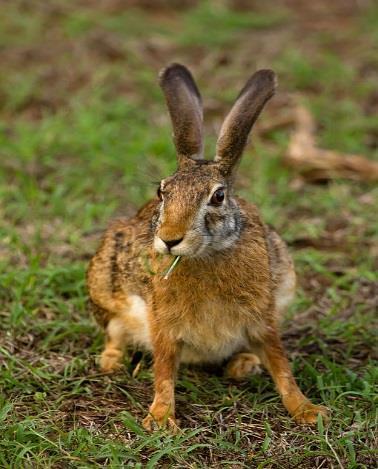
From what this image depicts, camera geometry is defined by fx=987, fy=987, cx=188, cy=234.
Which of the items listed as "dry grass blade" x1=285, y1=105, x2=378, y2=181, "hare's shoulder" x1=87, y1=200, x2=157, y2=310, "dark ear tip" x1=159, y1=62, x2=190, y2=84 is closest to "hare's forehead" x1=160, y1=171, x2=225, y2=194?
"hare's shoulder" x1=87, y1=200, x2=157, y2=310

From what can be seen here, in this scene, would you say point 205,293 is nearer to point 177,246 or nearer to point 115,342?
point 177,246

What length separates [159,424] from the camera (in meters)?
4.44

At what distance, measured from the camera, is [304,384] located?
197 inches

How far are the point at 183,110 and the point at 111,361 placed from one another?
1.34 meters

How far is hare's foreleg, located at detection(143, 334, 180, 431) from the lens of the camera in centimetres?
456

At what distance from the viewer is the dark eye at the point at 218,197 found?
14.3ft

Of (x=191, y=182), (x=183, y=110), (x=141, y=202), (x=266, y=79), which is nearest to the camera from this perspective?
(x=191, y=182)

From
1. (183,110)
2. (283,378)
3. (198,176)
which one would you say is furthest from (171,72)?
(283,378)

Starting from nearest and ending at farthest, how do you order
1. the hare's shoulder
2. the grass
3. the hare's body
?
the grass, the hare's body, the hare's shoulder

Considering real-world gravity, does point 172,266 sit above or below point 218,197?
below

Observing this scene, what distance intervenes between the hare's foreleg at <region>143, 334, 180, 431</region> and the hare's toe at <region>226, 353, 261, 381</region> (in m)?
0.45

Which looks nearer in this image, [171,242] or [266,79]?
[171,242]

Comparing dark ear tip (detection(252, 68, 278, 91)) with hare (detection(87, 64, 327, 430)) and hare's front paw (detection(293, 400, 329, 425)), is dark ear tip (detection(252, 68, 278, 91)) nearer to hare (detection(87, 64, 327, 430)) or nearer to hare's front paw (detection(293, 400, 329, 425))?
hare (detection(87, 64, 327, 430))

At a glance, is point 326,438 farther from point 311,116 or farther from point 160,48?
point 160,48
